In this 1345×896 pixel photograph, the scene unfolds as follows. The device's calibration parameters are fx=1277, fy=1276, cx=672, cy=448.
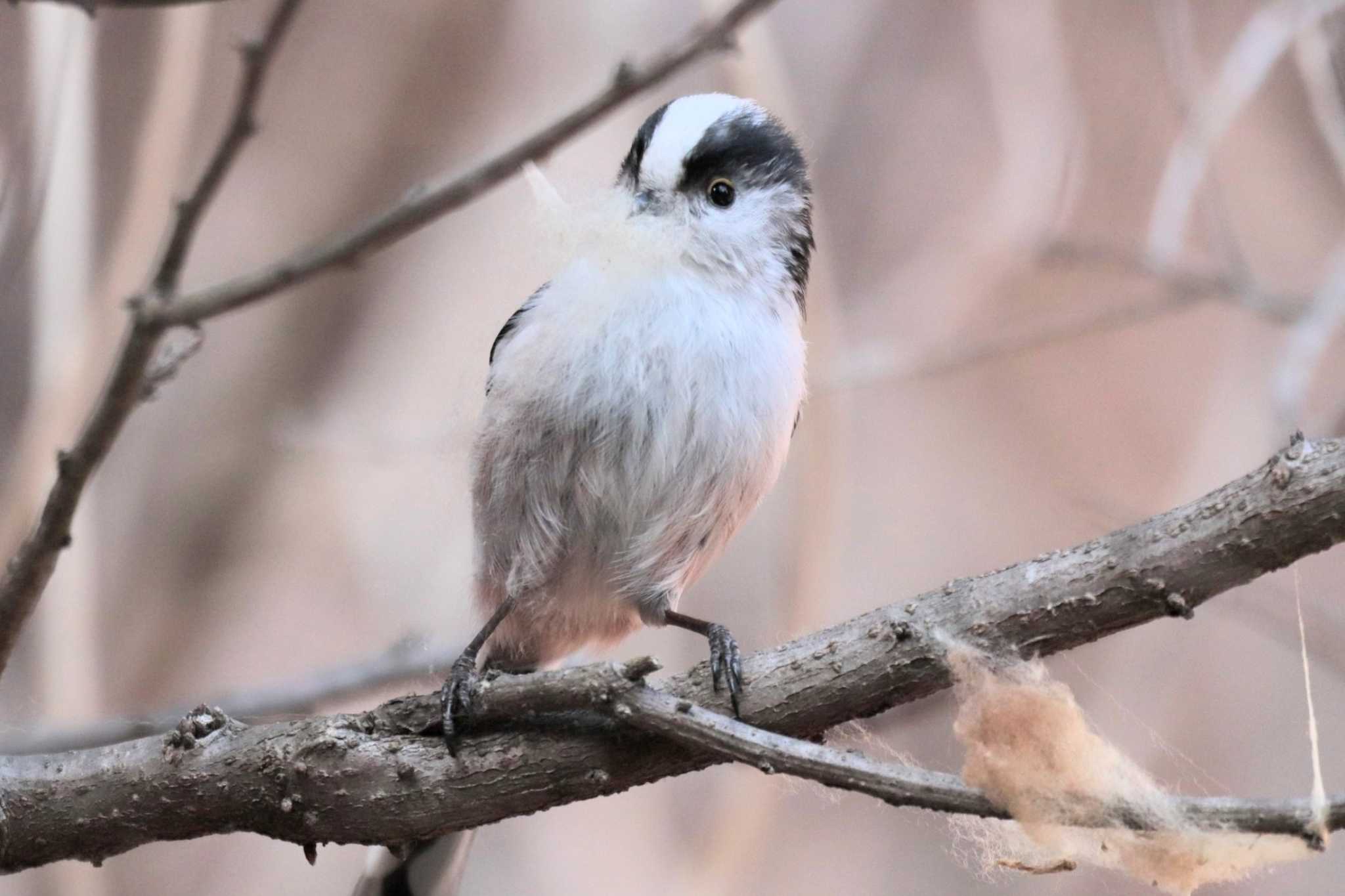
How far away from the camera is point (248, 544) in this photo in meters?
2.27

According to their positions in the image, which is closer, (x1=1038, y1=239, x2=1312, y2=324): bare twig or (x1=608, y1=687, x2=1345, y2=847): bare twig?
(x1=608, y1=687, x2=1345, y2=847): bare twig

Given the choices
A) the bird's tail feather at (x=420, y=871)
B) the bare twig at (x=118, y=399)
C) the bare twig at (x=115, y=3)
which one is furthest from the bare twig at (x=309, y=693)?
the bare twig at (x=115, y=3)

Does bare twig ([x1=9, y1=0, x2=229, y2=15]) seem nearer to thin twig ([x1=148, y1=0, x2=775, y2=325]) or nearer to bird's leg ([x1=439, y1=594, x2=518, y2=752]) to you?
thin twig ([x1=148, y1=0, x2=775, y2=325])

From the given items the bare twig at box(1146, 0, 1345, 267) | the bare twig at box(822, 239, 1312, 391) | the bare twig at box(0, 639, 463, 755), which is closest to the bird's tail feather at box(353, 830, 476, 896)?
the bare twig at box(0, 639, 463, 755)

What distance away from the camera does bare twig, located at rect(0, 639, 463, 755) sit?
4.39 feet

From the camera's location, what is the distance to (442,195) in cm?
59

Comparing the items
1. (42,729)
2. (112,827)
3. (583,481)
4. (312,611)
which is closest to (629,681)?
(583,481)

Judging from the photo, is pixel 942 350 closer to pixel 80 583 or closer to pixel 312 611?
pixel 312 611

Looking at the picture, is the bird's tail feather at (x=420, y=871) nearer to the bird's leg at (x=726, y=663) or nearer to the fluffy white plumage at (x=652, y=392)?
the fluffy white plumage at (x=652, y=392)

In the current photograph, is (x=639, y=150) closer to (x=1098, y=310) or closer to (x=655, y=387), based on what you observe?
(x=655, y=387)

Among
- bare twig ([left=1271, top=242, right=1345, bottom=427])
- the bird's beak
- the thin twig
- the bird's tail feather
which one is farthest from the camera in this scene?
bare twig ([left=1271, top=242, right=1345, bottom=427])

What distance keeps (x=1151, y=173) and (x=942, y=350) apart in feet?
2.21

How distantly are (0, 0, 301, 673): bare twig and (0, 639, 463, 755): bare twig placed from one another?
0.46 m

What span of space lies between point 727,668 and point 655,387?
0.26 meters
